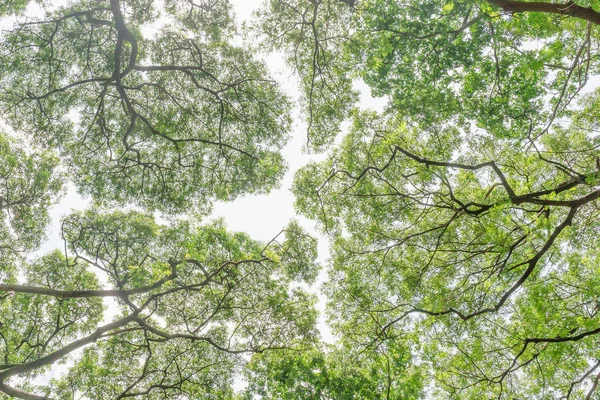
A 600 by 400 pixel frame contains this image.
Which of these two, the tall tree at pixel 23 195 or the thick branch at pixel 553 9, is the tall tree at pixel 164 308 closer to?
the tall tree at pixel 23 195

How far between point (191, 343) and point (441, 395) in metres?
7.05

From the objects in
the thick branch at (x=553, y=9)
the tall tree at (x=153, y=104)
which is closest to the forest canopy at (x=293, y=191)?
the tall tree at (x=153, y=104)

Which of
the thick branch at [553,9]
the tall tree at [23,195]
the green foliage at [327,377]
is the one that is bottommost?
the green foliage at [327,377]

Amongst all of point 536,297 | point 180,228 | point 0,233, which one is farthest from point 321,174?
point 0,233

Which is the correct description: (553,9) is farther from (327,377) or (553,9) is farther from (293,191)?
(327,377)

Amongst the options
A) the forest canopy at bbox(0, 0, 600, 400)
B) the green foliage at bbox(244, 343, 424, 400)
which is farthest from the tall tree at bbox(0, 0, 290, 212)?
the green foliage at bbox(244, 343, 424, 400)

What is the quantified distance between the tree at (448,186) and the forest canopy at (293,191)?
6 cm

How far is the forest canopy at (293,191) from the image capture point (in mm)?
7590

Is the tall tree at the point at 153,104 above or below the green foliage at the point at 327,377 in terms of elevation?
above

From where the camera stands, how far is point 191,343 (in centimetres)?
1051

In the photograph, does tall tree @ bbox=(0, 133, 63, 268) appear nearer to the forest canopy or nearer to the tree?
the forest canopy

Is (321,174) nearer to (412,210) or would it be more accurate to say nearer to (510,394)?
(412,210)

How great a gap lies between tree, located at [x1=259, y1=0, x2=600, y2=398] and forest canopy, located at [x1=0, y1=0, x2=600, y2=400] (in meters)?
0.06

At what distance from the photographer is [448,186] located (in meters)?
6.41
